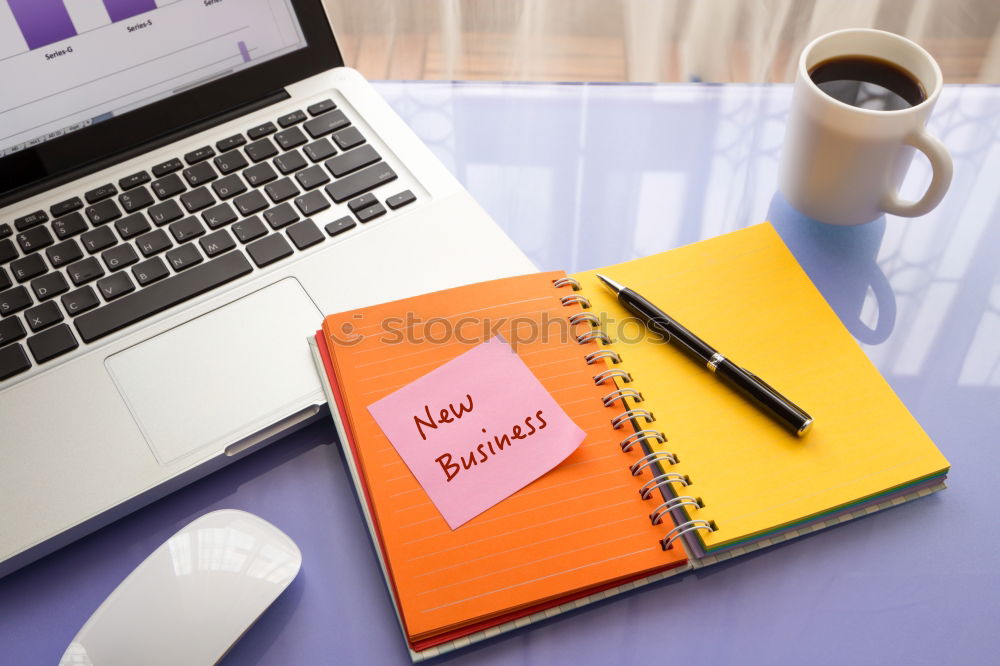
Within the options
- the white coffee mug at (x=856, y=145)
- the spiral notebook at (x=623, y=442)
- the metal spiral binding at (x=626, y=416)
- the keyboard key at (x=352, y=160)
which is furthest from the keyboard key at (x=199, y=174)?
the white coffee mug at (x=856, y=145)

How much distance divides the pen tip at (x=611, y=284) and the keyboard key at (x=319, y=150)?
10.8 inches

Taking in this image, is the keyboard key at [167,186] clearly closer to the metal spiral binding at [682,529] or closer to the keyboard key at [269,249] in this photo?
the keyboard key at [269,249]

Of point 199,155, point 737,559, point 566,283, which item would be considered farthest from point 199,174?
point 737,559

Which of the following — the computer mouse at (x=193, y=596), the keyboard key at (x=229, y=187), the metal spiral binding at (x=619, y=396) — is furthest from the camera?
the keyboard key at (x=229, y=187)

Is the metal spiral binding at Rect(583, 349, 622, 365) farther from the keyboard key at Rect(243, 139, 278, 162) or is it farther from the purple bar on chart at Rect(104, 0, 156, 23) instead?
the purple bar on chart at Rect(104, 0, 156, 23)

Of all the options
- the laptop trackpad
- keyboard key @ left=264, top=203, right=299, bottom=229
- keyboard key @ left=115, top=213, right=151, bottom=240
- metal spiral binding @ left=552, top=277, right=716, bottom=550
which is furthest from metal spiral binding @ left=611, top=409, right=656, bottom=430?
keyboard key @ left=115, top=213, right=151, bottom=240

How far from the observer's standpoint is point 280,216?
2.47 feet

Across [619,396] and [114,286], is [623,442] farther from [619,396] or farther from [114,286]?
[114,286]

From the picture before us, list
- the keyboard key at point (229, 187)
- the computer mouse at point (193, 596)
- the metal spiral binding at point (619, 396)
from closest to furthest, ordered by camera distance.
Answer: the computer mouse at point (193, 596) → the metal spiral binding at point (619, 396) → the keyboard key at point (229, 187)

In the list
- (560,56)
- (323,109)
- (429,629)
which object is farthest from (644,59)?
(429,629)

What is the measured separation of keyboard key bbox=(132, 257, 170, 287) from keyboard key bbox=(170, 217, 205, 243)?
29 millimetres

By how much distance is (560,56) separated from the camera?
140 cm

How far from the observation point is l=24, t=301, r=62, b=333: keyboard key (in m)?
0.68

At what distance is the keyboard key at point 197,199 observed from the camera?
76 centimetres
